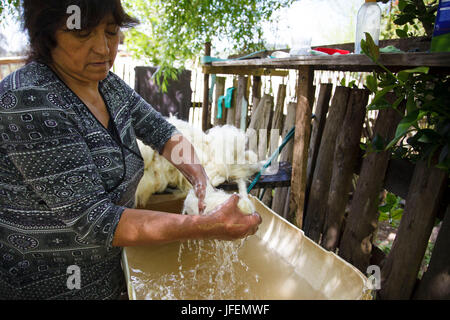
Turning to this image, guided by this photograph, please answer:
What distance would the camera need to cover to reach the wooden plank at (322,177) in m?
2.30

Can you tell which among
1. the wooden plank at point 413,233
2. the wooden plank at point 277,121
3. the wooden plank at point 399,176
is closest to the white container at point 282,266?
the wooden plank at point 413,233

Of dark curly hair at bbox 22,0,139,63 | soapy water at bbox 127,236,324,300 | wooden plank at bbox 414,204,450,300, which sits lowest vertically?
soapy water at bbox 127,236,324,300

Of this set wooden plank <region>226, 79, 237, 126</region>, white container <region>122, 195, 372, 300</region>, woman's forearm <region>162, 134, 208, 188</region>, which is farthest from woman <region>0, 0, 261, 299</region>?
wooden plank <region>226, 79, 237, 126</region>

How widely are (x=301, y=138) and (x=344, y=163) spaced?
0.34m

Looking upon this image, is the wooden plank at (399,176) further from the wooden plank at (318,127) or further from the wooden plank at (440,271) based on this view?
the wooden plank at (318,127)

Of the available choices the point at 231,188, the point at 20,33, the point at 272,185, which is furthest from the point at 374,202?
the point at 20,33

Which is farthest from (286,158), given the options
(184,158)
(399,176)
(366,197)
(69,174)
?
(69,174)

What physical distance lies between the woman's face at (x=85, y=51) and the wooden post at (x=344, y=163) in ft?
5.10

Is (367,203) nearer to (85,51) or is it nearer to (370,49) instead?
(370,49)

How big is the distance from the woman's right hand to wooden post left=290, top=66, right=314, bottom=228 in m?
1.06

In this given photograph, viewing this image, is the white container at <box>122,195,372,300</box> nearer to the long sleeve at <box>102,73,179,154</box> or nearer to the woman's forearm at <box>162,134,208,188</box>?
the woman's forearm at <box>162,134,208,188</box>

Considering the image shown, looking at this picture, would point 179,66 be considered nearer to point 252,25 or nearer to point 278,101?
point 252,25

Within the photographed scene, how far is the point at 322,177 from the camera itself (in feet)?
7.93

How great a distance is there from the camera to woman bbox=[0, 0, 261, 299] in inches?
43.3
